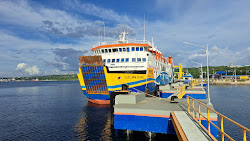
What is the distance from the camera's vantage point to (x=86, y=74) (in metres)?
28.1

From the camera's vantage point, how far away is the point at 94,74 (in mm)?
27469

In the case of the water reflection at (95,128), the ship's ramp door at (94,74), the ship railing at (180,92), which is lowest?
the water reflection at (95,128)

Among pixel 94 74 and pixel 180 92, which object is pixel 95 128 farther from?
pixel 180 92

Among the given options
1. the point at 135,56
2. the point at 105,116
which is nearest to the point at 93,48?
the point at 135,56

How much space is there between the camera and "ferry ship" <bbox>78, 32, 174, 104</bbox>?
2698 cm

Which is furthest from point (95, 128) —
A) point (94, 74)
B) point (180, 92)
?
point (180, 92)

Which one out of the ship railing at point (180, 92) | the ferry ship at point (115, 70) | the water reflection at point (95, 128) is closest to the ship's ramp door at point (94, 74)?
the ferry ship at point (115, 70)

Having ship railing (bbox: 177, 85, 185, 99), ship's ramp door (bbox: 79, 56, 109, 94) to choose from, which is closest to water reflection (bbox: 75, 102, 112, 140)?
ship's ramp door (bbox: 79, 56, 109, 94)

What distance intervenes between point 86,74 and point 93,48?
33.8 feet

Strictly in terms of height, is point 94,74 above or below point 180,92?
above

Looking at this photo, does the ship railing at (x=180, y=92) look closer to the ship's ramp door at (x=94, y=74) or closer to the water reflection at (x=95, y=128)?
the water reflection at (x=95, y=128)

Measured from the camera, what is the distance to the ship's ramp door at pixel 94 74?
26516mm

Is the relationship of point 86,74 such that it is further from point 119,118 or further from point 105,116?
point 119,118

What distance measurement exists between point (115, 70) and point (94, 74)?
20.8 ft
